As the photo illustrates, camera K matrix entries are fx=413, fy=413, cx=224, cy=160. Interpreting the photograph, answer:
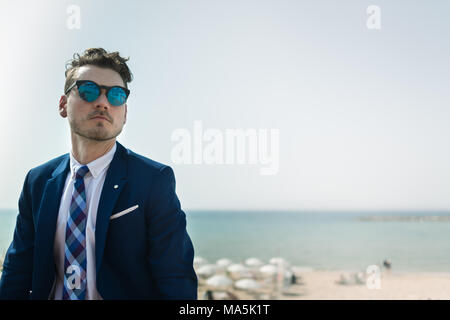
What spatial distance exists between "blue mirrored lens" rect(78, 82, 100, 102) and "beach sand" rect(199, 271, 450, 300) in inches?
477

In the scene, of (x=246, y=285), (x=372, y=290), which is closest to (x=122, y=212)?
(x=246, y=285)

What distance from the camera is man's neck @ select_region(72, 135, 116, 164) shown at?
179 centimetres

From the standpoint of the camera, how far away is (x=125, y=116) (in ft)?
6.13

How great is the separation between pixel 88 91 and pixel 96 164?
12.2 inches

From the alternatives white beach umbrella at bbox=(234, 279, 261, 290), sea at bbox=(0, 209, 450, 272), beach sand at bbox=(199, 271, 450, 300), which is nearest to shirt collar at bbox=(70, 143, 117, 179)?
beach sand at bbox=(199, 271, 450, 300)

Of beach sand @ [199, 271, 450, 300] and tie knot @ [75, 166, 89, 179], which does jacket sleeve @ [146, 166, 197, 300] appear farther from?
beach sand @ [199, 271, 450, 300]

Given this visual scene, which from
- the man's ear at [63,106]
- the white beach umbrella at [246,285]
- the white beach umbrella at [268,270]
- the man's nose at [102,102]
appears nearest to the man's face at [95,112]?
the man's nose at [102,102]

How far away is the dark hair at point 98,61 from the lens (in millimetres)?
1781

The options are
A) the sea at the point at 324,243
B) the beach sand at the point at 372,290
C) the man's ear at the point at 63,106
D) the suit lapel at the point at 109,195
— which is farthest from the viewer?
the sea at the point at 324,243

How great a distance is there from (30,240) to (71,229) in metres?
0.28

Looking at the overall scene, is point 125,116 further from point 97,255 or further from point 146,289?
point 146,289

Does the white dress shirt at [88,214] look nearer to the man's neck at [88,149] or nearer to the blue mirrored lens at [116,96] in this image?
the man's neck at [88,149]

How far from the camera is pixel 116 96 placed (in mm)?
1752
